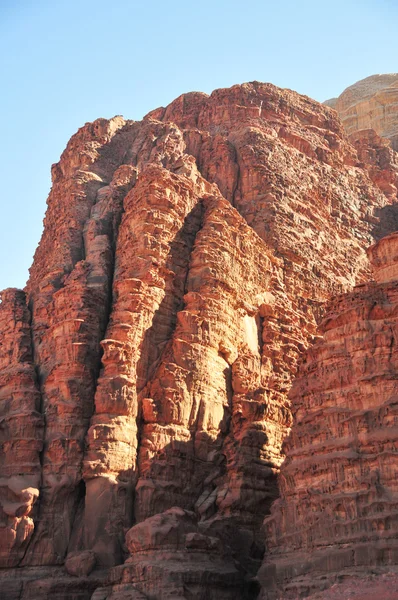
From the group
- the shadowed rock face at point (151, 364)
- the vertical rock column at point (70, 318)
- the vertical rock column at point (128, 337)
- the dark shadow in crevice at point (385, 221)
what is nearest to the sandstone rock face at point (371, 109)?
the dark shadow in crevice at point (385, 221)

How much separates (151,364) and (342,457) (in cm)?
1654

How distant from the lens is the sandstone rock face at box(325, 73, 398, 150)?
444ft

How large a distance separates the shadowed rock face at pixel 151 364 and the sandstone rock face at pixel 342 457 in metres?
5.16

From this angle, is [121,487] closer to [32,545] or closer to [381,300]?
[32,545]

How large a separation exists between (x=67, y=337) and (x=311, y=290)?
25540 millimetres

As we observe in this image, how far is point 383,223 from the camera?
8550cm

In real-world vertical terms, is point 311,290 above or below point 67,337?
above

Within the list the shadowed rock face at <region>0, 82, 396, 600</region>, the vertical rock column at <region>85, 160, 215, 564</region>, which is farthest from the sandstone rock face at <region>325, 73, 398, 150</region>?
the vertical rock column at <region>85, 160, 215, 564</region>

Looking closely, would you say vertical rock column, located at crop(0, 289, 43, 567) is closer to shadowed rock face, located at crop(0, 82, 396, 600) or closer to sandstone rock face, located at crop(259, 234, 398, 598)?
shadowed rock face, located at crop(0, 82, 396, 600)

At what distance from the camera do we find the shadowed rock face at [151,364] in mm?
45219

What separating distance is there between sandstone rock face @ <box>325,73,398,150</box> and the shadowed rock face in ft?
218

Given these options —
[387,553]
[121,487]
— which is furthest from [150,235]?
[387,553]

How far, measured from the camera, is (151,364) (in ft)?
169

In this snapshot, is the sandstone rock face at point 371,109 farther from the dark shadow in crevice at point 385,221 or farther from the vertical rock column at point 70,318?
the vertical rock column at point 70,318
